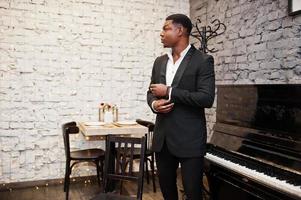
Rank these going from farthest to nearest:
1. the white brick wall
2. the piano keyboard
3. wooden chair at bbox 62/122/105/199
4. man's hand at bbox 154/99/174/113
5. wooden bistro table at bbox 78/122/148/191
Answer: the white brick wall < wooden chair at bbox 62/122/105/199 < wooden bistro table at bbox 78/122/148/191 < man's hand at bbox 154/99/174/113 < the piano keyboard

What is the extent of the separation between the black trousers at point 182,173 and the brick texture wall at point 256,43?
112 cm

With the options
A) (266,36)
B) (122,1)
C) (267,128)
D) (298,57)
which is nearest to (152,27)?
(122,1)

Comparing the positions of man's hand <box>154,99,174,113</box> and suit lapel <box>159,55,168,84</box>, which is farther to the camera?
suit lapel <box>159,55,168,84</box>

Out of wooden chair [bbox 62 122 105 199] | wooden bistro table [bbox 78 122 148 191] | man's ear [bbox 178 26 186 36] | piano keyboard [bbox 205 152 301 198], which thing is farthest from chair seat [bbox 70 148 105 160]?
man's ear [bbox 178 26 186 36]

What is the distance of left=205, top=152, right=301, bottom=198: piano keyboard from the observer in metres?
1.51

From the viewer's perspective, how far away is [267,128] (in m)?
2.05

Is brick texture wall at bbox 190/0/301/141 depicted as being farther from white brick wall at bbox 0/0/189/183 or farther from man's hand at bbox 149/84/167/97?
man's hand at bbox 149/84/167/97

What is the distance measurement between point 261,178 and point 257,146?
370mm

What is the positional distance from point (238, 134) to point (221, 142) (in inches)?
6.3

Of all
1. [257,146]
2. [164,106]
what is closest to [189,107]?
[164,106]

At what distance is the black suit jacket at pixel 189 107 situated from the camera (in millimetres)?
1791

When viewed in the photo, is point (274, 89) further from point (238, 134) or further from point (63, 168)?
point (63, 168)

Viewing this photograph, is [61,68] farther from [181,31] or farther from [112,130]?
[181,31]

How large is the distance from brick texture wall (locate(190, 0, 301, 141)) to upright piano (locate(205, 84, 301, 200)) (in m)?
0.43
